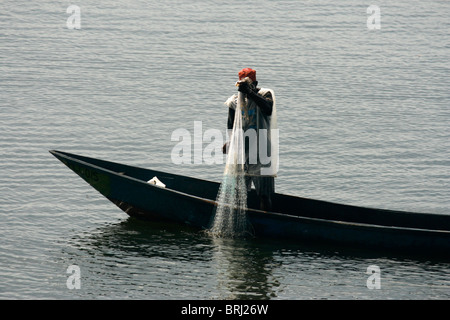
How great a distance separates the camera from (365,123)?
17.5 meters

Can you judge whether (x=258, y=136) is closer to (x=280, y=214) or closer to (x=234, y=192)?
(x=234, y=192)

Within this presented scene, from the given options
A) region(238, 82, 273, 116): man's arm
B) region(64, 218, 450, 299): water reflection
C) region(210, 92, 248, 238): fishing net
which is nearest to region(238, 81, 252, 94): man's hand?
region(238, 82, 273, 116): man's arm

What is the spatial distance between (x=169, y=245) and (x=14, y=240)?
2.12 m

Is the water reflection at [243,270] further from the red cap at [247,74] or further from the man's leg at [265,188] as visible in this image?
the red cap at [247,74]

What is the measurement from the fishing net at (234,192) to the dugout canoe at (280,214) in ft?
0.49

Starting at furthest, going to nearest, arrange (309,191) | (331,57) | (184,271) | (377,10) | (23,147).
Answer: (377,10)
(331,57)
(23,147)
(309,191)
(184,271)

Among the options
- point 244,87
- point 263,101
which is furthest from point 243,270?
point 244,87

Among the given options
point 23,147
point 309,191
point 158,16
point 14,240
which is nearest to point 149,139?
point 23,147

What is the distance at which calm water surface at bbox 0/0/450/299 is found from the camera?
1002cm

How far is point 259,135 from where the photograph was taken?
420 inches

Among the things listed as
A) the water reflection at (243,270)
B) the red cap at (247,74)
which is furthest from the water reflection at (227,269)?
the red cap at (247,74)

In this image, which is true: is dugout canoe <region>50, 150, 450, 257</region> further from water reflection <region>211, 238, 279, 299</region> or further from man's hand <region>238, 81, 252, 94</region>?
man's hand <region>238, 81, 252, 94</region>

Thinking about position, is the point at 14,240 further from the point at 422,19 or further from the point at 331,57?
the point at 422,19

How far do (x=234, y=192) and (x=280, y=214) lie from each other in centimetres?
68
